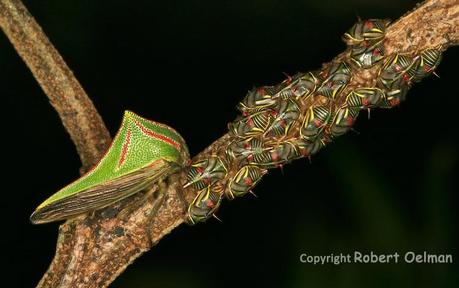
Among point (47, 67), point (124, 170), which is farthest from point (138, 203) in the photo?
point (47, 67)

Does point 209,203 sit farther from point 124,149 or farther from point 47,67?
point 47,67

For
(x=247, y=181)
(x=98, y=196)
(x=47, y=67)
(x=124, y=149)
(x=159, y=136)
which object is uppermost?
(x=47, y=67)

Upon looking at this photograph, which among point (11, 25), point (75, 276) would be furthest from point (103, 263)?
point (11, 25)

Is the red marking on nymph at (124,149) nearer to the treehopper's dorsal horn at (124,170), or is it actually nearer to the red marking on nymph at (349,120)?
the treehopper's dorsal horn at (124,170)

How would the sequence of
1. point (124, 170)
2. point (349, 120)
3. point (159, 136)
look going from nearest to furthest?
point (349, 120) → point (124, 170) → point (159, 136)

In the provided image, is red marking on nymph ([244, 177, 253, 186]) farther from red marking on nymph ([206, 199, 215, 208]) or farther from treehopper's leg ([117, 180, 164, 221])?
treehopper's leg ([117, 180, 164, 221])

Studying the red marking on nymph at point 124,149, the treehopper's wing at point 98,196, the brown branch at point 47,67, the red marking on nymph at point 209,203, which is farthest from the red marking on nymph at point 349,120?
the brown branch at point 47,67

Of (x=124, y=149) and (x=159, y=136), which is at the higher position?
(x=159, y=136)
